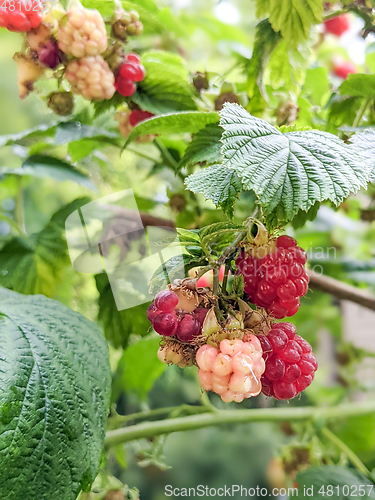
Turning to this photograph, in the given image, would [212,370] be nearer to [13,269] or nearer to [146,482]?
[13,269]

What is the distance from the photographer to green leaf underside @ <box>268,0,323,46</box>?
1.51 feet

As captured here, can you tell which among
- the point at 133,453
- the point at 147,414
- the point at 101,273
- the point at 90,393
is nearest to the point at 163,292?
the point at 90,393

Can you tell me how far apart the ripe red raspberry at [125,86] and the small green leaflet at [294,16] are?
0.55 ft

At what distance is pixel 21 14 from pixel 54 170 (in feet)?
0.65

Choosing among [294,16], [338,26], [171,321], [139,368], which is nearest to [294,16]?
[294,16]

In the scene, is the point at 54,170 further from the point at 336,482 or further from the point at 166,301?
the point at 336,482

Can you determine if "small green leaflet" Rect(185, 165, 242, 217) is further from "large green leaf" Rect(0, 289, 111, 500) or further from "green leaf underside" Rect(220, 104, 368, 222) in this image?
"large green leaf" Rect(0, 289, 111, 500)

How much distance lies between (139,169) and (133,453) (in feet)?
1.60

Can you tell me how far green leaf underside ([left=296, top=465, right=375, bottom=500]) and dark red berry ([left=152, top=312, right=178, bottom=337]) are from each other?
0.45 meters

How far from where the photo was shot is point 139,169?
0.78 m

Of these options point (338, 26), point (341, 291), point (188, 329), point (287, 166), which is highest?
point (338, 26)

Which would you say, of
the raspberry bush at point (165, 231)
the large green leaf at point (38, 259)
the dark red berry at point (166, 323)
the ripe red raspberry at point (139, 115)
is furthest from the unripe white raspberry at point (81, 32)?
the dark red berry at point (166, 323)

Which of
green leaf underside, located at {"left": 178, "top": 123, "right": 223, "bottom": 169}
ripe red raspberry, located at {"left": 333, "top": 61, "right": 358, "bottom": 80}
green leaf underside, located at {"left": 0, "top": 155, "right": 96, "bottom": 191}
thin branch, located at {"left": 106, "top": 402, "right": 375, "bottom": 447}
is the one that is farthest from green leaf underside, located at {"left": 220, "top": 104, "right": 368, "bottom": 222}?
ripe red raspberry, located at {"left": 333, "top": 61, "right": 358, "bottom": 80}

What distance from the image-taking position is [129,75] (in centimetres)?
51
